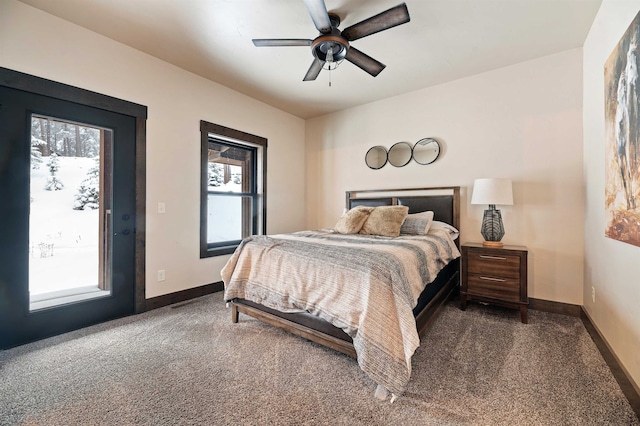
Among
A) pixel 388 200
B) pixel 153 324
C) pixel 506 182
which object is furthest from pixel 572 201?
pixel 153 324

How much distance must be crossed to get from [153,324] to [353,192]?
3.09m

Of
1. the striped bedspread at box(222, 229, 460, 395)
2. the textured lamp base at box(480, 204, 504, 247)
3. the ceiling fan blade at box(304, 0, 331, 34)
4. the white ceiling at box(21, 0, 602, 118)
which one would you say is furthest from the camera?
the textured lamp base at box(480, 204, 504, 247)

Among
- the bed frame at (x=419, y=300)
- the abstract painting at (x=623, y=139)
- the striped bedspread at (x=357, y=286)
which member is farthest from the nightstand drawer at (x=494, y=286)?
the abstract painting at (x=623, y=139)

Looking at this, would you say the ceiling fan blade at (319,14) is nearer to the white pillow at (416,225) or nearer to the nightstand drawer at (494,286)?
the white pillow at (416,225)

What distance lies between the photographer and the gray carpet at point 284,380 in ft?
4.57

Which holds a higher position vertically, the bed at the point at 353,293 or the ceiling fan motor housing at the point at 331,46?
the ceiling fan motor housing at the point at 331,46

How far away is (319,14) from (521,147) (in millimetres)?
2649

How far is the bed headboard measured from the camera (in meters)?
3.34

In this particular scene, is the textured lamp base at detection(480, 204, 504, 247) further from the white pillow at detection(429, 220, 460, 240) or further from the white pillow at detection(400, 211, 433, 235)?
the white pillow at detection(400, 211, 433, 235)

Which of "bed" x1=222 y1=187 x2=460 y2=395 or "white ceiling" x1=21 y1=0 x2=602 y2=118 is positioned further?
"white ceiling" x1=21 y1=0 x2=602 y2=118

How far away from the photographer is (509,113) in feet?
10.0

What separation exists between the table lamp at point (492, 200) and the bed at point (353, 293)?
1.66ft

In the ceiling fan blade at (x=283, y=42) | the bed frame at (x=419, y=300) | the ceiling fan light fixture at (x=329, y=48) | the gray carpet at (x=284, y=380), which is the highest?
the ceiling fan blade at (x=283, y=42)

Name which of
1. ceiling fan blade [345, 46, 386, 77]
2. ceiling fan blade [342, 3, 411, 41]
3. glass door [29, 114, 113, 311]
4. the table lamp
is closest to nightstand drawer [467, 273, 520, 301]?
the table lamp
